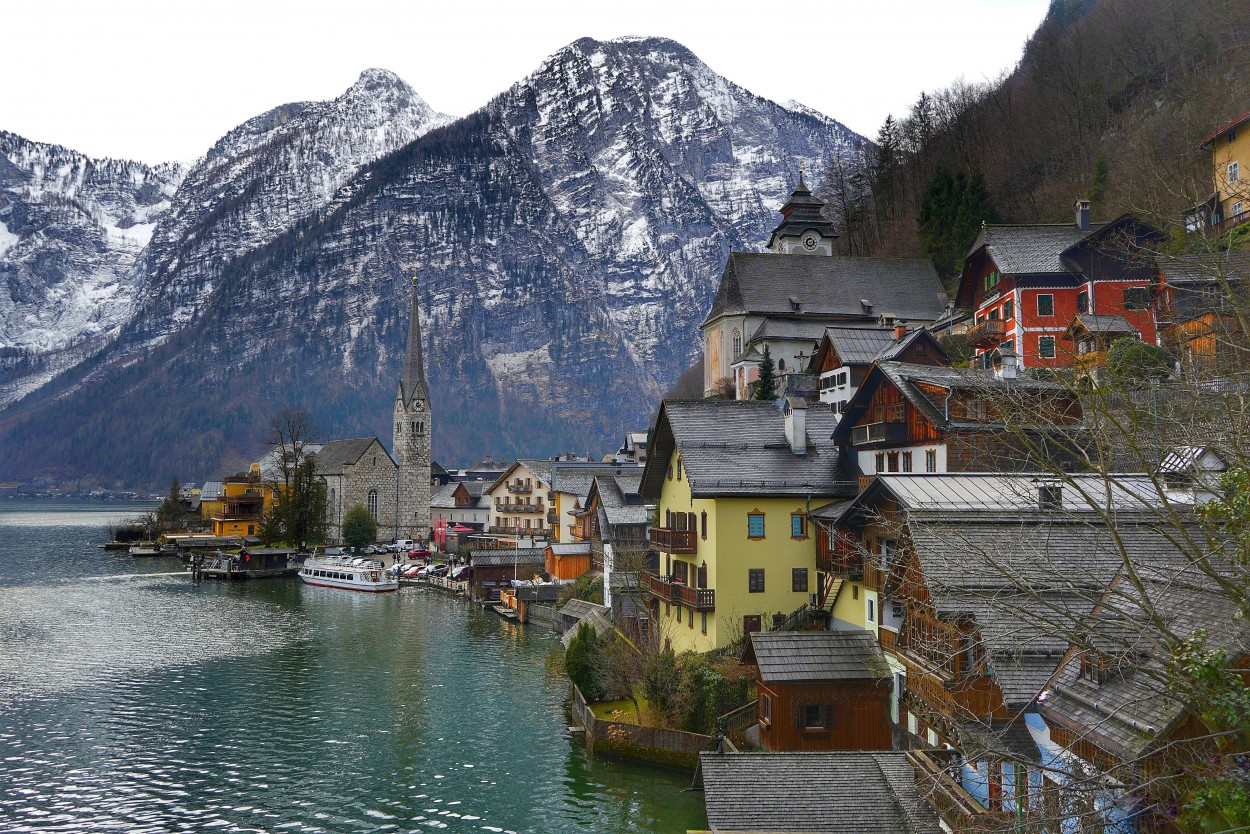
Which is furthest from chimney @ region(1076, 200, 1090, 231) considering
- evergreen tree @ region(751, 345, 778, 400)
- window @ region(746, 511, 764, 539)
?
window @ region(746, 511, 764, 539)

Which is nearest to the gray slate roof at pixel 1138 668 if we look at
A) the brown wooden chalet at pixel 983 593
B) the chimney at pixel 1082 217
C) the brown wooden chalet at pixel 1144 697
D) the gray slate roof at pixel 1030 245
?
the brown wooden chalet at pixel 1144 697

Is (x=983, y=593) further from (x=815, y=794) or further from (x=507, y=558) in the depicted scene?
(x=507, y=558)

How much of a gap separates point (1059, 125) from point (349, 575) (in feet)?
213

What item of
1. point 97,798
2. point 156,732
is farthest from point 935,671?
point 156,732

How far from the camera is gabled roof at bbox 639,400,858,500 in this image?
34.1 meters

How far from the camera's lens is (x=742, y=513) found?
3384cm

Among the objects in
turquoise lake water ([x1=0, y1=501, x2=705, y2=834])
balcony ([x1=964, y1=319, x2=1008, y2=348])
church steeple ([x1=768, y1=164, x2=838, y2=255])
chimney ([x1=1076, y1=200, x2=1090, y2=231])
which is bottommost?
turquoise lake water ([x1=0, y1=501, x2=705, y2=834])

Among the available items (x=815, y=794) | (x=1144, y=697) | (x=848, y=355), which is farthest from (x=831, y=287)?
(x=1144, y=697)

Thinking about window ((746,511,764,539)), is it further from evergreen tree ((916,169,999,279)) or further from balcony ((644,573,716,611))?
evergreen tree ((916,169,999,279))

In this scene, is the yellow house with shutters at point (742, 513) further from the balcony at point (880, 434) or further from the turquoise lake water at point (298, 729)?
the turquoise lake water at point (298, 729)

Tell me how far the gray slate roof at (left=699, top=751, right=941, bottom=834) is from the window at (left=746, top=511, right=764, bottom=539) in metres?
12.7

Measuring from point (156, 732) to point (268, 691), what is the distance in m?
6.61

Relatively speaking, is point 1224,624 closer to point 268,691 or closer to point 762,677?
point 762,677

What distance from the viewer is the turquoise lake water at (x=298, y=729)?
26656 millimetres
